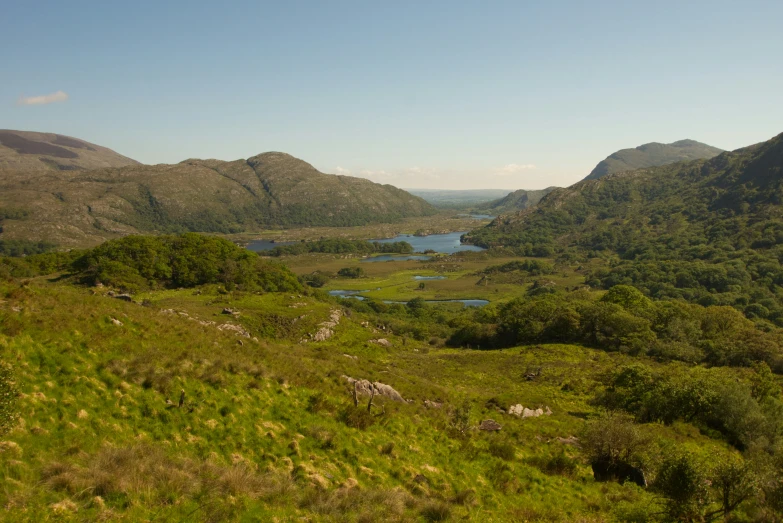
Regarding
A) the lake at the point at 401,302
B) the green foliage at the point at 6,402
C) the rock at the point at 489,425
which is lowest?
the lake at the point at 401,302

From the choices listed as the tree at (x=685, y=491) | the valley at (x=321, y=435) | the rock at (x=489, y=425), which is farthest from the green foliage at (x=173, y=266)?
the tree at (x=685, y=491)

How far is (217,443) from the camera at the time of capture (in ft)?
49.6

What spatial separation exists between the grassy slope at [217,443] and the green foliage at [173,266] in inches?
1939

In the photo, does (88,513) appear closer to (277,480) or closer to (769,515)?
(277,480)

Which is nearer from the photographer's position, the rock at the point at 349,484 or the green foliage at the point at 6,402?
the green foliage at the point at 6,402

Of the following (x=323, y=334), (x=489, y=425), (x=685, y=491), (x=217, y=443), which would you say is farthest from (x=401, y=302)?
(x=217, y=443)

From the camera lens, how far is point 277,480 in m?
13.3

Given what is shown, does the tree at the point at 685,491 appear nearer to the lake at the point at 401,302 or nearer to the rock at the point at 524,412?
the rock at the point at 524,412

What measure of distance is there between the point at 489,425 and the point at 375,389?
25.7ft

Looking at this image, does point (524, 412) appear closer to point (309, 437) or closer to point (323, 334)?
point (309, 437)

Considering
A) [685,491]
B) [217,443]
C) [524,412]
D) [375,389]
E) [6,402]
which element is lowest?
[524,412]

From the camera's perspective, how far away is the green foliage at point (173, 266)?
66688mm

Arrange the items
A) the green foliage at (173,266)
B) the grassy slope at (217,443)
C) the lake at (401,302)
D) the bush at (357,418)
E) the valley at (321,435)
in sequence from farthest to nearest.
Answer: the lake at (401,302) < the green foliage at (173,266) < the bush at (357,418) < the valley at (321,435) < the grassy slope at (217,443)

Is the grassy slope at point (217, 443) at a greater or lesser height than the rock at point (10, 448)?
lesser
